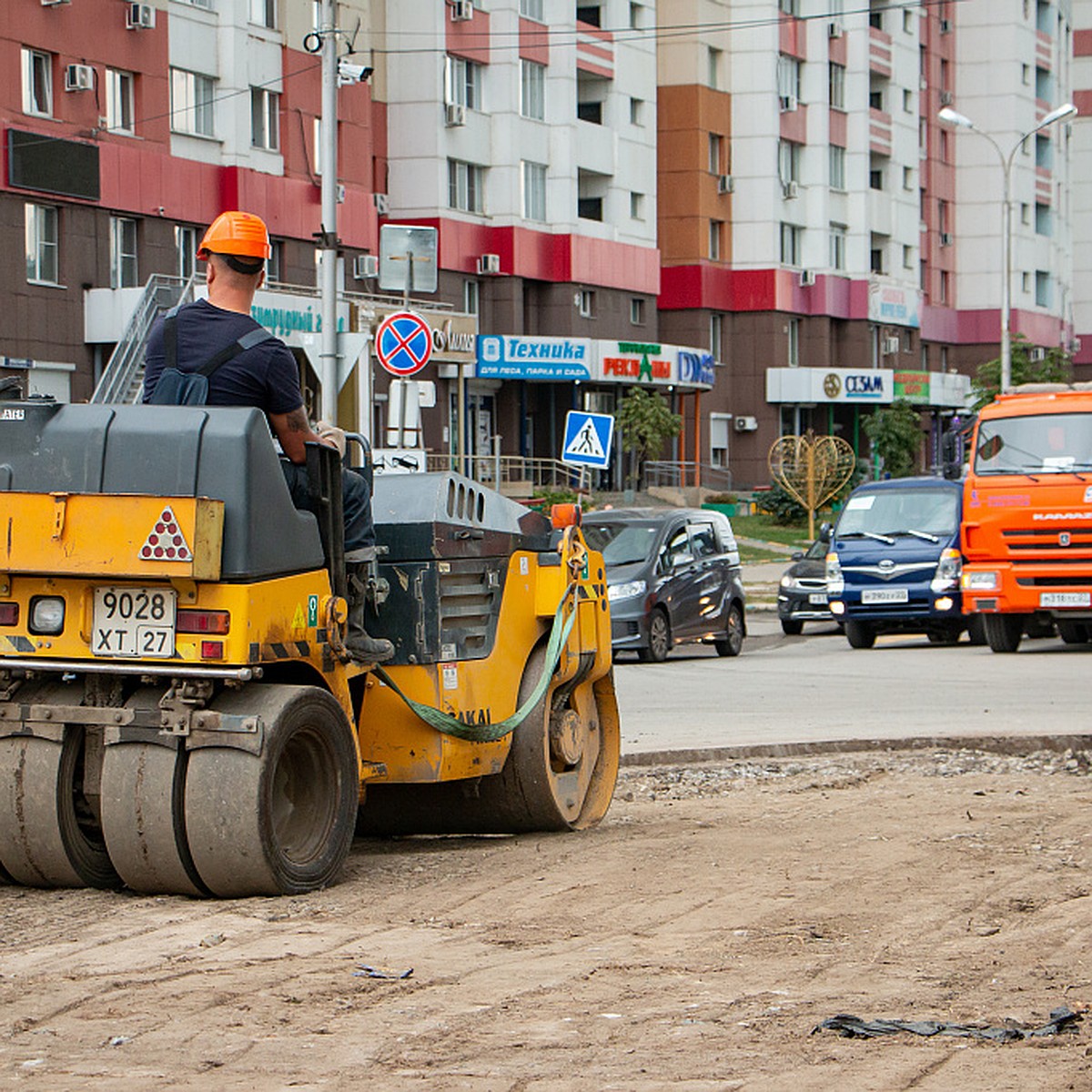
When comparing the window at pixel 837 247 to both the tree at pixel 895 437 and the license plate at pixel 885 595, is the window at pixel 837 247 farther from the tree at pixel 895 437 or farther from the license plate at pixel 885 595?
the license plate at pixel 885 595

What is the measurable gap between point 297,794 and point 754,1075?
3.36 metres

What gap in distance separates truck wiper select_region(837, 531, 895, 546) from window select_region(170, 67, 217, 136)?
78.3 ft

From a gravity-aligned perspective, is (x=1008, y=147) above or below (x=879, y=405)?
above

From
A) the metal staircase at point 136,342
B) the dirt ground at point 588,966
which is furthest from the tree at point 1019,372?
the dirt ground at point 588,966

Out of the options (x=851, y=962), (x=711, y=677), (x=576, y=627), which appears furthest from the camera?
(x=711, y=677)

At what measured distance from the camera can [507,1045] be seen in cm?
564

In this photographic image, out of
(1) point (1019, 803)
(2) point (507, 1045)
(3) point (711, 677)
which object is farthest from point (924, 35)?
(2) point (507, 1045)

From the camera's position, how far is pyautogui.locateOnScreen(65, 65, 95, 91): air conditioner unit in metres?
42.6

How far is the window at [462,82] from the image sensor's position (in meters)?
58.7

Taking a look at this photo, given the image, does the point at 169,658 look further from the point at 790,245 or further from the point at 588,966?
the point at 790,245

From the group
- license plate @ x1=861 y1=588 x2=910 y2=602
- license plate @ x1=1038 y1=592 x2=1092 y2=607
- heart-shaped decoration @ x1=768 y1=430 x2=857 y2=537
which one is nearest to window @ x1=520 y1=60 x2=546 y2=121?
heart-shaped decoration @ x1=768 y1=430 x2=857 y2=537

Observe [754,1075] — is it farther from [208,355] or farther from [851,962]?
[208,355]

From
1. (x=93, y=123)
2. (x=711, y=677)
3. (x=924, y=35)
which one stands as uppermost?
(x=924, y=35)

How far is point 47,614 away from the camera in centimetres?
786
